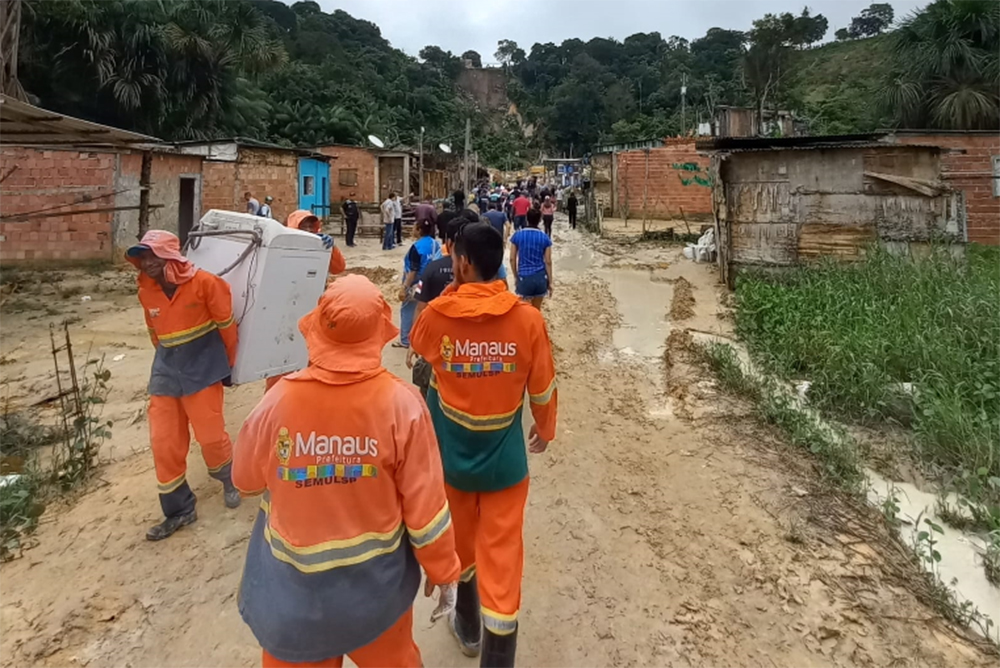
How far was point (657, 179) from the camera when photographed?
19719mm

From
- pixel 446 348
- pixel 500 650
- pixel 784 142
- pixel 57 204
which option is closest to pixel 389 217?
pixel 57 204

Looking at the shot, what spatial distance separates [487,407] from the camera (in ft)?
7.38

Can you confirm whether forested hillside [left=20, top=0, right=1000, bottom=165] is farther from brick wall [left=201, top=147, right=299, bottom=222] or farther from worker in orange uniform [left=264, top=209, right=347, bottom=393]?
worker in orange uniform [left=264, top=209, right=347, bottom=393]

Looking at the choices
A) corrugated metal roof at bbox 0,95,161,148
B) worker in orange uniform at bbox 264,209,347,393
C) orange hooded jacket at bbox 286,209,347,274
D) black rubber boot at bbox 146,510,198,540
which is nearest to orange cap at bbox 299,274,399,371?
black rubber boot at bbox 146,510,198,540

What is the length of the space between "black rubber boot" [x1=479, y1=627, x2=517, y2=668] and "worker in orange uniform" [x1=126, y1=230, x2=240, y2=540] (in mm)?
1852

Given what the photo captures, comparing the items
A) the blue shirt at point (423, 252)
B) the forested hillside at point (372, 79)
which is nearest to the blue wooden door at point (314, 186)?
the forested hillside at point (372, 79)

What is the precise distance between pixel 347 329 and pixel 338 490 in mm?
406

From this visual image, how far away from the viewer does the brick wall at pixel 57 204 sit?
1116 cm

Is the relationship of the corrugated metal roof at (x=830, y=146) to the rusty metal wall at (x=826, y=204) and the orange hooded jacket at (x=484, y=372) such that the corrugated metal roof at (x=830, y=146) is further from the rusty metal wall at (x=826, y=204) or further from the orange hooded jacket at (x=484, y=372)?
the orange hooded jacket at (x=484, y=372)

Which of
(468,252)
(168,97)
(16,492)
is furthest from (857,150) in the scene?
(168,97)

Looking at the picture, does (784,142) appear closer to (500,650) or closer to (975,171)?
(975,171)

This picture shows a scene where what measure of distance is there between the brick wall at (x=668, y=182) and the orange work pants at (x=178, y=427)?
1820 centimetres

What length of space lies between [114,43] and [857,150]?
20.0 meters

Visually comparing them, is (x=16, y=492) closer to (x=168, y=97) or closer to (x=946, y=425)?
(x=946, y=425)
